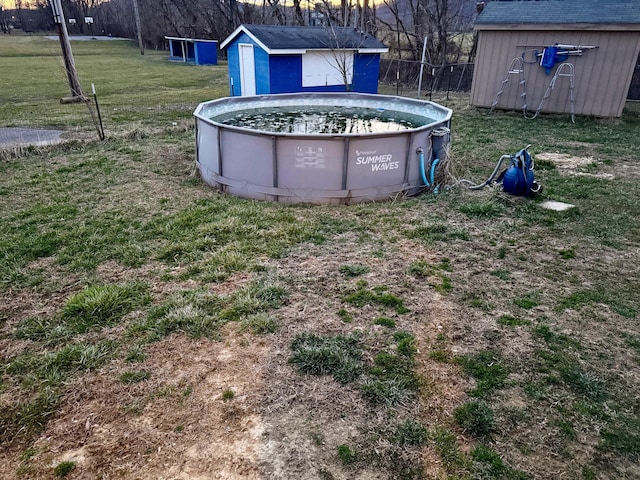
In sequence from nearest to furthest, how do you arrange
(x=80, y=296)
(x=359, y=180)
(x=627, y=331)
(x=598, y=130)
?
(x=627, y=331) < (x=80, y=296) < (x=359, y=180) < (x=598, y=130)

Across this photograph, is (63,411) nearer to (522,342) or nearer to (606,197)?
(522,342)

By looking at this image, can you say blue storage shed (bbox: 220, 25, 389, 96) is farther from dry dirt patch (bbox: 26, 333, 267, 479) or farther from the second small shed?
dry dirt patch (bbox: 26, 333, 267, 479)

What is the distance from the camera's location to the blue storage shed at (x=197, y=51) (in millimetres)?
28484

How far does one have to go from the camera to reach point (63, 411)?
257 centimetres

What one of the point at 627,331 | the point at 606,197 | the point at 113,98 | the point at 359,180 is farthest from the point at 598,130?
the point at 113,98

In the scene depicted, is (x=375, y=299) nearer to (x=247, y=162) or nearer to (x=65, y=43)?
(x=247, y=162)

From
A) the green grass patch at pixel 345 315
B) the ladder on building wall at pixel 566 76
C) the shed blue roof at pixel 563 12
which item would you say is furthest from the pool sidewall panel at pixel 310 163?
the shed blue roof at pixel 563 12

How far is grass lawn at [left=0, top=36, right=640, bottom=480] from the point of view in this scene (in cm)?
233

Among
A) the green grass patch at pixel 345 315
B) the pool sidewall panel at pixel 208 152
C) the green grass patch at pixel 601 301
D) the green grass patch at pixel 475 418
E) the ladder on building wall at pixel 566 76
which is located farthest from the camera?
the ladder on building wall at pixel 566 76

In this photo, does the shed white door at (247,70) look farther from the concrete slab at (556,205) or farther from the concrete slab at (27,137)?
the concrete slab at (556,205)

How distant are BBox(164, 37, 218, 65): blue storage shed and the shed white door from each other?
1497 cm

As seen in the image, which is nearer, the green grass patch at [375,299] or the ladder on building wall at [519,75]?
the green grass patch at [375,299]

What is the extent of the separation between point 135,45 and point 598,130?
136ft

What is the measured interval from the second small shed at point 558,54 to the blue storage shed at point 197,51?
21.2m
